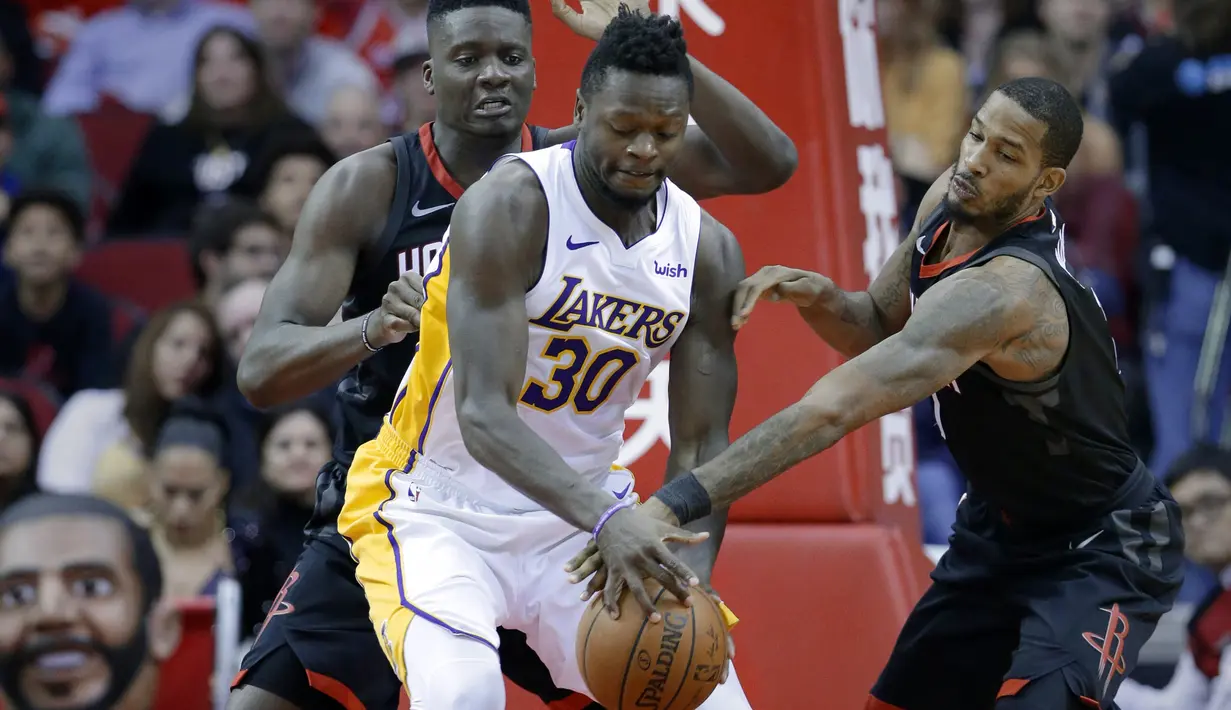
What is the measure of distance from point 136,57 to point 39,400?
8.54 feet

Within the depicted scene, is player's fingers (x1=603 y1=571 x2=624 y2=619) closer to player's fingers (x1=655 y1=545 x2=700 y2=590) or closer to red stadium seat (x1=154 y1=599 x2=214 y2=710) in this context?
player's fingers (x1=655 y1=545 x2=700 y2=590)

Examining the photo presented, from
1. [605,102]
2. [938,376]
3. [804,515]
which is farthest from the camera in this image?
[804,515]

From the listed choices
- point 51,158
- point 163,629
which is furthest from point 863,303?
point 51,158

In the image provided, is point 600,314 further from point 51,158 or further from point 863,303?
point 51,158

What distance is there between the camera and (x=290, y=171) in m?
8.37

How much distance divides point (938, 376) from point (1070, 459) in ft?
1.69

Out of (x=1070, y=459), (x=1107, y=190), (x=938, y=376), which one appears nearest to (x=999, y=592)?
(x=1070, y=459)

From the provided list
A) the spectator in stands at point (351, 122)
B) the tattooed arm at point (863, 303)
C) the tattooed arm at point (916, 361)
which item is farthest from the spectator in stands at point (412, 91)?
the tattooed arm at point (916, 361)

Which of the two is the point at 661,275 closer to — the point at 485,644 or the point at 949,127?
the point at 485,644

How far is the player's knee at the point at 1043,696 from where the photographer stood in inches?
165

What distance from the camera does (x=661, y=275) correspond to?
4070 mm

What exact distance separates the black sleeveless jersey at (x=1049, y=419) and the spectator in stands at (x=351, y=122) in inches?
189

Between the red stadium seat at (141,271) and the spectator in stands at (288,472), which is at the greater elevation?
the red stadium seat at (141,271)

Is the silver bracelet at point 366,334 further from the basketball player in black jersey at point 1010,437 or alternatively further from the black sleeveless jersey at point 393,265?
the basketball player in black jersey at point 1010,437
